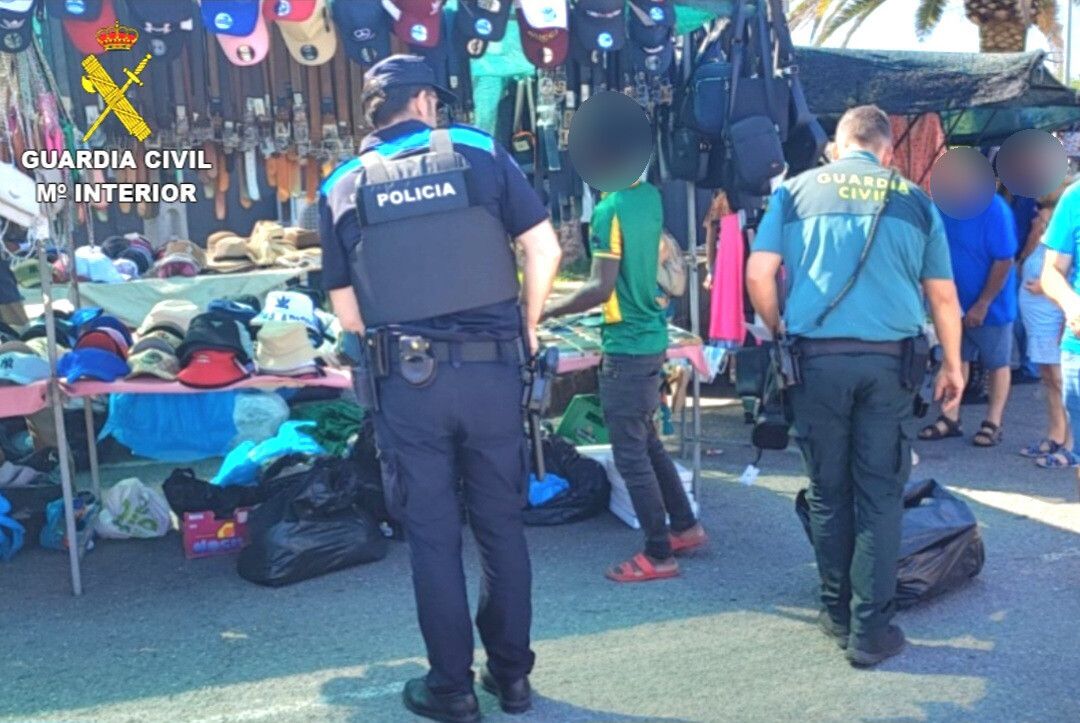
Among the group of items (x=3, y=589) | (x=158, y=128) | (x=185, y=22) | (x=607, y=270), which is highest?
(x=185, y=22)

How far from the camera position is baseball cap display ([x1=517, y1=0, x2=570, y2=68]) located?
5.91 metres

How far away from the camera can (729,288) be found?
6367 mm

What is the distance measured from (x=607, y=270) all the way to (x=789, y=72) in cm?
237

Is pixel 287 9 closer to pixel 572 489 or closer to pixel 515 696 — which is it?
pixel 572 489

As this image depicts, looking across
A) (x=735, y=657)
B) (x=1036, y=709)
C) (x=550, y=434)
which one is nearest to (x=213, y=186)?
(x=550, y=434)

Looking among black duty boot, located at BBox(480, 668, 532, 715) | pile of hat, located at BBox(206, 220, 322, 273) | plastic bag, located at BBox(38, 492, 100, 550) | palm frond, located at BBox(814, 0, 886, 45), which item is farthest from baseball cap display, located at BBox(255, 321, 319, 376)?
palm frond, located at BBox(814, 0, 886, 45)

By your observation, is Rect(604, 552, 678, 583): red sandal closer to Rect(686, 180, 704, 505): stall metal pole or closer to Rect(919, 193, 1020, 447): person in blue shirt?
Rect(686, 180, 704, 505): stall metal pole

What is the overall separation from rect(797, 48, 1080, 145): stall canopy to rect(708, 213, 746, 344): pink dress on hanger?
2544 mm

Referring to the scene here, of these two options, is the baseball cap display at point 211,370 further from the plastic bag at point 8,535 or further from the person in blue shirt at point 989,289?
the person in blue shirt at point 989,289

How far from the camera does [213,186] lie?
6.89m

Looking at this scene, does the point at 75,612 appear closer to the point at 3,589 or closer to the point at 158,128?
the point at 3,589

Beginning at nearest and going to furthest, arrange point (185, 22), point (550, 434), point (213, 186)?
1. point (185, 22)
2. point (550, 434)
3. point (213, 186)

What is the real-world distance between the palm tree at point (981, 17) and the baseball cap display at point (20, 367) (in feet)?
41.0

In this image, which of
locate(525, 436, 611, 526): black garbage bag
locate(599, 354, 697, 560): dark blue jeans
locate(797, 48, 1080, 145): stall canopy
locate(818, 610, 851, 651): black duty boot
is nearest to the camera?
locate(818, 610, 851, 651): black duty boot
